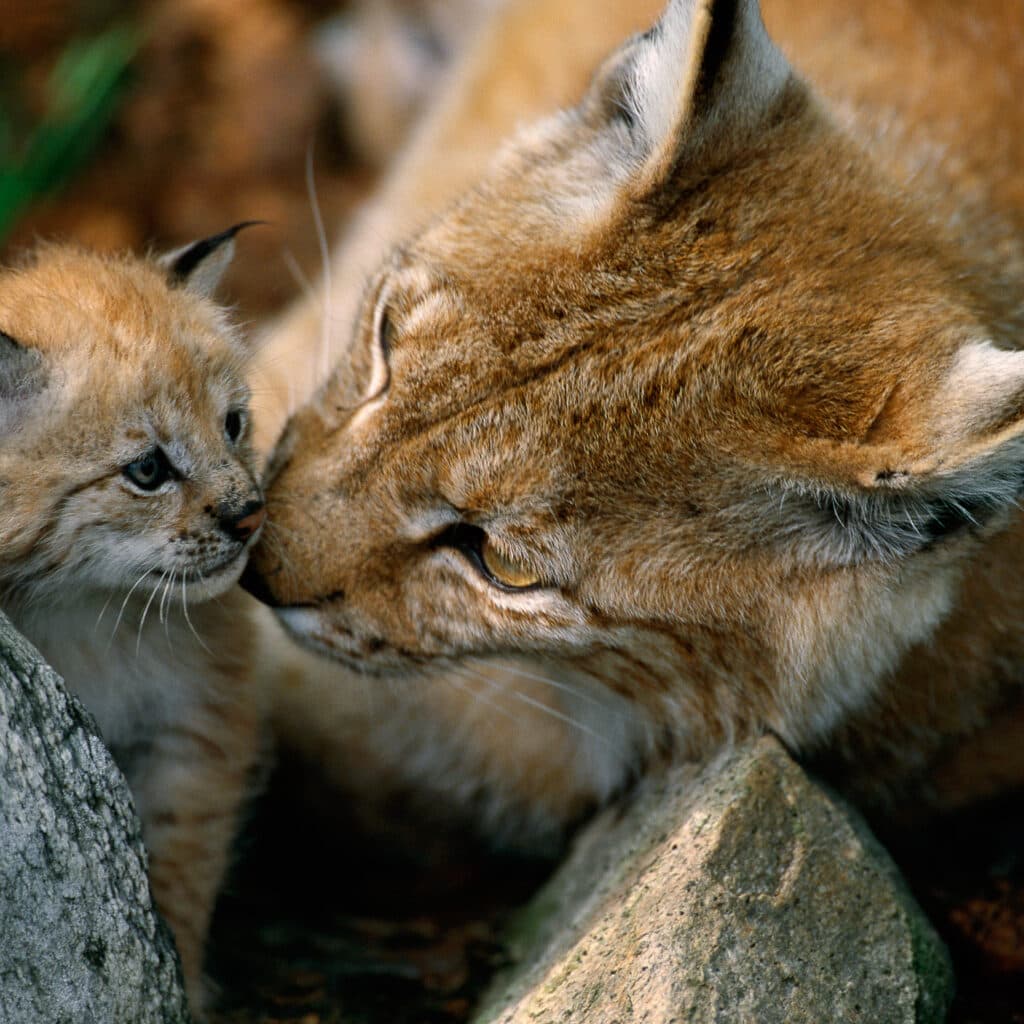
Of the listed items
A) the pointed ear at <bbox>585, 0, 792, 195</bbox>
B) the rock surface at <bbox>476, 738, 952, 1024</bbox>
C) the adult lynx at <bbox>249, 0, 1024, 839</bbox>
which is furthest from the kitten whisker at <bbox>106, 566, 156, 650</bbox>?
the pointed ear at <bbox>585, 0, 792, 195</bbox>

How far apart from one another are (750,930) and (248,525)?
129cm

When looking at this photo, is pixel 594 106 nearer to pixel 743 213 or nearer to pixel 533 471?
pixel 743 213

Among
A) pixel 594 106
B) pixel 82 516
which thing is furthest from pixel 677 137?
pixel 82 516

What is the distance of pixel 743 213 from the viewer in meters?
2.79

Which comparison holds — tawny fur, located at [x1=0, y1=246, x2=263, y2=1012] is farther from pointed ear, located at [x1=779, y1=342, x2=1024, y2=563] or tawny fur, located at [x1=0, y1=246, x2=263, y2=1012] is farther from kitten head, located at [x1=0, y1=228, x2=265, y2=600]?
pointed ear, located at [x1=779, y1=342, x2=1024, y2=563]

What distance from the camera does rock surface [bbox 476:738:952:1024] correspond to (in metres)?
2.39

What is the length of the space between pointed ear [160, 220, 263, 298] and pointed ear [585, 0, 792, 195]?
0.95 meters

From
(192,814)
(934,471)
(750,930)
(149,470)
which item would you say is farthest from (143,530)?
(934,471)

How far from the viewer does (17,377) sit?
A: 2.43 m

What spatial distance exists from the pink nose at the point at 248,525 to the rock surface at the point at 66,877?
0.48m

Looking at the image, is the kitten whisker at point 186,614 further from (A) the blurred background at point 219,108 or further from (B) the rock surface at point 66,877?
(A) the blurred background at point 219,108

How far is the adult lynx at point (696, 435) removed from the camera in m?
2.60

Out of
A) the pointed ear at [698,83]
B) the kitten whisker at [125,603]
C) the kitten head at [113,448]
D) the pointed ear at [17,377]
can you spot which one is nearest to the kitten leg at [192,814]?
the kitten whisker at [125,603]

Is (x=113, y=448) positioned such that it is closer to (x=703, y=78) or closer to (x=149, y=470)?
(x=149, y=470)
